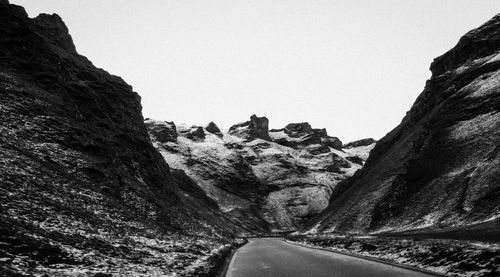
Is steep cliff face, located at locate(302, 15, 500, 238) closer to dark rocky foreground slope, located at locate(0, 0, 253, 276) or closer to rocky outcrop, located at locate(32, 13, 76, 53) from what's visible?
dark rocky foreground slope, located at locate(0, 0, 253, 276)

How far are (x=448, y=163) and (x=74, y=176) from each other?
5335 cm

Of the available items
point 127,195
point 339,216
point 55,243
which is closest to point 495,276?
point 55,243

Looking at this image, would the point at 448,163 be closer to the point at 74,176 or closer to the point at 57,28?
the point at 74,176

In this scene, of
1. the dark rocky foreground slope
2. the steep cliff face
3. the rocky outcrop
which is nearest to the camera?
the dark rocky foreground slope

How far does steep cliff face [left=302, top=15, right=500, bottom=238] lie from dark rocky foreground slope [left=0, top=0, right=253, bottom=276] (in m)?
29.5

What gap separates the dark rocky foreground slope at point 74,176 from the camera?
677 inches

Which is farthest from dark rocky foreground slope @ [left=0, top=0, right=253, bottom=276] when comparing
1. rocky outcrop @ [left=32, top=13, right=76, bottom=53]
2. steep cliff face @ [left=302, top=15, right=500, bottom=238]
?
steep cliff face @ [left=302, top=15, right=500, bottom=238]

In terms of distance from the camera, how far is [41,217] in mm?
22125

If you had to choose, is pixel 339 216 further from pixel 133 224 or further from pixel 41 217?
pixel 41 217

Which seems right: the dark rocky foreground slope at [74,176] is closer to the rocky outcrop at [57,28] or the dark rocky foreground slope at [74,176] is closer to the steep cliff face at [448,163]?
the rocky outcrop at [57,28]

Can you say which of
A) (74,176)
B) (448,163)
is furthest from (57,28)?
(448,163)

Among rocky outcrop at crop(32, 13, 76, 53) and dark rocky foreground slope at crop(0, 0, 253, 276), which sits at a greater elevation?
rocky outcrop at crop(32, 13, 76, 53)

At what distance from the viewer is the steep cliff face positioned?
149ft

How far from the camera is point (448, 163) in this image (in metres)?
58.0
